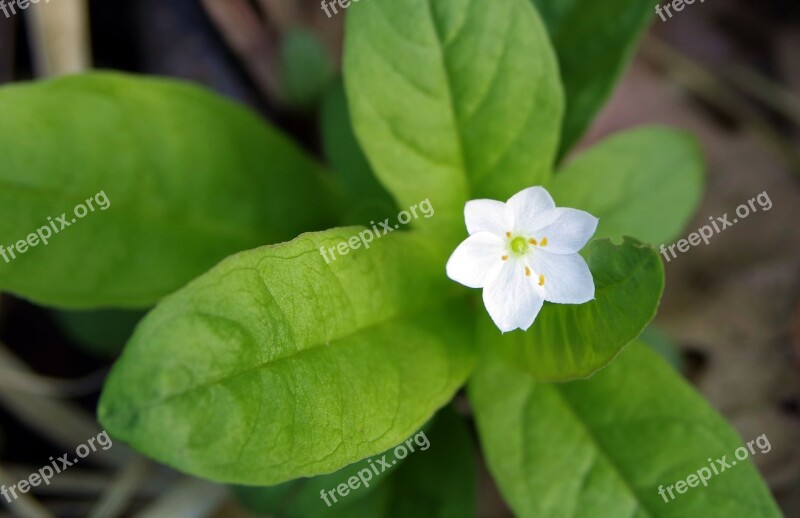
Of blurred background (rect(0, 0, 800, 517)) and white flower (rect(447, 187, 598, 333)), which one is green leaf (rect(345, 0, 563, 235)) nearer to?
white flower (rect(447, 187, 598, 333))

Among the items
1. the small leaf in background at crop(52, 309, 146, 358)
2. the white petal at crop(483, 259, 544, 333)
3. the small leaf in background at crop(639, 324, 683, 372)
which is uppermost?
the white petal at crop(483, 259, 544, 333)

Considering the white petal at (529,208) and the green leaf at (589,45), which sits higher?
the white petal at (529,208)

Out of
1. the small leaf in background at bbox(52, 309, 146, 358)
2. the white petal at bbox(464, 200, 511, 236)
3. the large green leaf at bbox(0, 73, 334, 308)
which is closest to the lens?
the white petal at bbox(464, 200, 511, 236)

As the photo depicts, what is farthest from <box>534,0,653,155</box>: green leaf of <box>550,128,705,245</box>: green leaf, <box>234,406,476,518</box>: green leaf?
<box>234,406,476,518</box>: green leaf

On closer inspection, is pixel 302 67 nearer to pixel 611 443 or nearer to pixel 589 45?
pixel 589 45

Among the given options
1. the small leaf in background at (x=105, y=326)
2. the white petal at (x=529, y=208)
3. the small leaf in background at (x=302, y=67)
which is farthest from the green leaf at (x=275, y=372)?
the small leaf in background at (x=302, y=67)

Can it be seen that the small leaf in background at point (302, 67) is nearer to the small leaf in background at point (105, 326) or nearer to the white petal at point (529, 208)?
the small leaf in background at point (105, 326)
